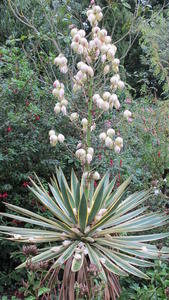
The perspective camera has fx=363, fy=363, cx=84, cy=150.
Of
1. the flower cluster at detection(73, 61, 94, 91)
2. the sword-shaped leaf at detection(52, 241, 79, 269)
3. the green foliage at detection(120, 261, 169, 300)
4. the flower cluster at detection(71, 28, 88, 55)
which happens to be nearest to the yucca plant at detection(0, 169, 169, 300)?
the sword-shaped leaf at detection(52, 241, 79, 269)

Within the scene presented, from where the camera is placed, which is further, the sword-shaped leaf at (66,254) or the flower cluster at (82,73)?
the flower cluster at (82,73)

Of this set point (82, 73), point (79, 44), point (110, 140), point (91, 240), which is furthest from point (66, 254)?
point (79, 44)

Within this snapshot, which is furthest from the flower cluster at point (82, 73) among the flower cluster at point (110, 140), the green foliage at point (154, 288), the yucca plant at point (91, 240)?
the green foliage at point (154, 288)

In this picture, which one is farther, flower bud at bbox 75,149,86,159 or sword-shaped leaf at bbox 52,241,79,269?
flower bud at bbox 75,149,86,159

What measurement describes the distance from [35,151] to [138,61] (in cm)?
798

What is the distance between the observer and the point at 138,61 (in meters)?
10.6

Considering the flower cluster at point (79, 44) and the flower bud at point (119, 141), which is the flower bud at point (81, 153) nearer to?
the flower bud at point (119, 141)

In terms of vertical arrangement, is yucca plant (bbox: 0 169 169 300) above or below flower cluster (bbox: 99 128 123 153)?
below

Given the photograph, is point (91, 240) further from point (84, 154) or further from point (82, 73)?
point (82, 73)

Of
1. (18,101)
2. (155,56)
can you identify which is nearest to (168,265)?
(18,101)

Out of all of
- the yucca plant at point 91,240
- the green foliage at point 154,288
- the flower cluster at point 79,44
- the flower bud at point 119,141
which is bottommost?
the green foliage at point 154,288

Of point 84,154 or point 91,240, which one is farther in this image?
point 84,154

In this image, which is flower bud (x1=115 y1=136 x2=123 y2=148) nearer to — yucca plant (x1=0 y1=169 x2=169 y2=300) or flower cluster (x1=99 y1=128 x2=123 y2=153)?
flower cluster (x1=99 y1=128 x2=123 y2=153)

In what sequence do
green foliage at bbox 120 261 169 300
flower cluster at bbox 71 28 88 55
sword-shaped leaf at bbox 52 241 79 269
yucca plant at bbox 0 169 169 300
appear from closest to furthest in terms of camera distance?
sword-shaped leaf at bbox 52 241 79 269 < yucca plant at bbox 0 169 169 300 < flower cluster at bbox 71 28 88 55 < green foliage at bbox 120 261 169 300
